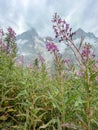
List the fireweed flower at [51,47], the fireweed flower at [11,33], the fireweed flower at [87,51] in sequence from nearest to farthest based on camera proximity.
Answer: the fireweed flower at [87,51] → the fireweed flower at [51,47] → the fireweed flower at [11,33]

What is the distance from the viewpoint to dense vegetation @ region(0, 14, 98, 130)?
9.19ft

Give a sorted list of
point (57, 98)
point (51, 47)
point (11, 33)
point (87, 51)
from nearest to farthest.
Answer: point (87, 51) < point (51, 47) < point (57, 98) < point (11, 33)

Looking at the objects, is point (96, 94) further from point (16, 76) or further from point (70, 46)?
point (16, 76)

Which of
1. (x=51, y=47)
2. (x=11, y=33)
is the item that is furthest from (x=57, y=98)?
(x=11, y=33)

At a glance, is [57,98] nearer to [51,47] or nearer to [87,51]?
[51,47]

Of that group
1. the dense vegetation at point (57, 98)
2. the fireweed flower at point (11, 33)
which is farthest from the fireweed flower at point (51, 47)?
the fireweed flower at point (11, 33)

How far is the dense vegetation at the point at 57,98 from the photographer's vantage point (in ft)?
9.19

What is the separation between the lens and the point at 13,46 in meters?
5.94

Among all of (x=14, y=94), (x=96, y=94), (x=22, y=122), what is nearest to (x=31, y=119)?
(x=22, y=122)

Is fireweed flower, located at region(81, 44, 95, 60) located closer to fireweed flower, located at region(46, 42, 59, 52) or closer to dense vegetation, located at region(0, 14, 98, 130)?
dense vegetation, located at region(0, 14, 98, 130)

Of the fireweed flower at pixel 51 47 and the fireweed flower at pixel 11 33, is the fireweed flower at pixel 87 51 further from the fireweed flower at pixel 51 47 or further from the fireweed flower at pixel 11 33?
the fireweed flower at pixel 11 33

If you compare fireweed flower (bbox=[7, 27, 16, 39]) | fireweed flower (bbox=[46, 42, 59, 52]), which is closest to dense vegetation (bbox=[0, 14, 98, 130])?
fireweed flower (bbox=[46, 42, 59, 52])

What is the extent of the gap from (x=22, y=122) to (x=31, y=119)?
556 mm

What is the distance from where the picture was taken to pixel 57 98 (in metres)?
3.86
